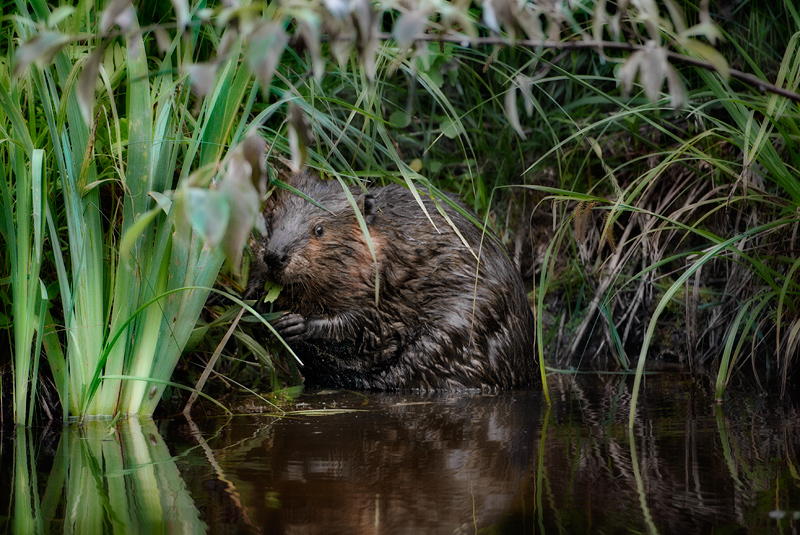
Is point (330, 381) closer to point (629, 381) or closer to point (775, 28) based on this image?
point (629, 381)

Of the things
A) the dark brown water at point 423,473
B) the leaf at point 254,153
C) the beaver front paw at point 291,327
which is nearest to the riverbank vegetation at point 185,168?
the leaf at point 254,153

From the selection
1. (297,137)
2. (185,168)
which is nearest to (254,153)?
(297,137)

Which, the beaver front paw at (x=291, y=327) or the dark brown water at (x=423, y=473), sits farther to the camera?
the beaver front paw at (x=291, y=327)

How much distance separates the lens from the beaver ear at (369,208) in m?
3.42

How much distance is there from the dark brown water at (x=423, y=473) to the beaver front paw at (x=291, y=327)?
30.8 inches

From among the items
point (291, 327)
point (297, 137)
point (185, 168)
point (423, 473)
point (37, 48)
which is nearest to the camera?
point (37, 48)

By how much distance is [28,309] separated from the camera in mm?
2320

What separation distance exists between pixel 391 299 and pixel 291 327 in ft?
1.37

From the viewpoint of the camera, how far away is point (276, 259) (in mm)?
3318

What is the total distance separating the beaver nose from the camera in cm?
332

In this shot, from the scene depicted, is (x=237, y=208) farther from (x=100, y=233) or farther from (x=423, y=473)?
(x=100, y=233)

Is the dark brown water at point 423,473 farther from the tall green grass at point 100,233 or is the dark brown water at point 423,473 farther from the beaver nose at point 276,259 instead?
the beaver nose at point 276,259

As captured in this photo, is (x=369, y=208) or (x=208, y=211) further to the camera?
(x=369, y=208)

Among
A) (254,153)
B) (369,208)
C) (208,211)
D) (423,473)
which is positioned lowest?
(423,473)
